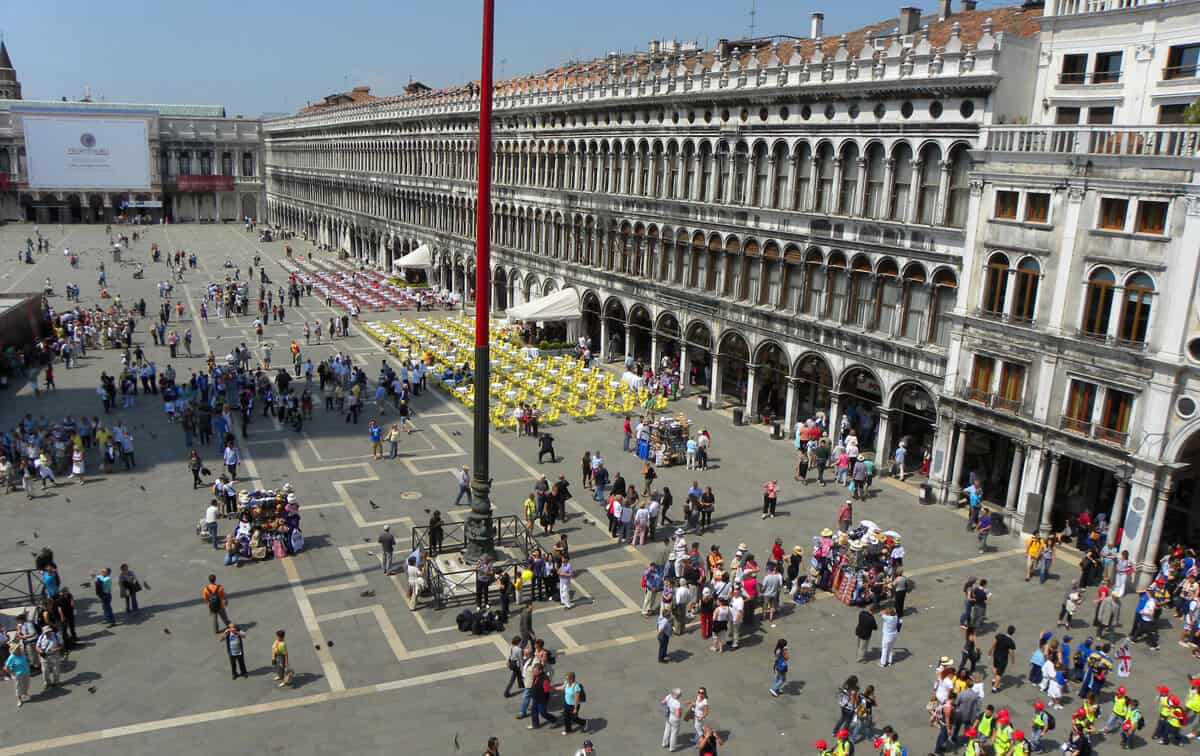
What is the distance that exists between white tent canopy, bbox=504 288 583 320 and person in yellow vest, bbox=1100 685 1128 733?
37186 millimetres

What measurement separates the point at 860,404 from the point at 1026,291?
32.6 ft

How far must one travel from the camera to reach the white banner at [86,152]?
130m

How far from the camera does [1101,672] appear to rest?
18.9 meters

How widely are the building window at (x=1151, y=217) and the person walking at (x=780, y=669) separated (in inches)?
623

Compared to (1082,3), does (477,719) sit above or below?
below

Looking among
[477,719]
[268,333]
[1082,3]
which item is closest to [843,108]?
[1082,3]

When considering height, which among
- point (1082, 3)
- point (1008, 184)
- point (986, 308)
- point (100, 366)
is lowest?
point (100, 366)

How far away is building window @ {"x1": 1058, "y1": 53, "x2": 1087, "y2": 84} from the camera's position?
1180 inches

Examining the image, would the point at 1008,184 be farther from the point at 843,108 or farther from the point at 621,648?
the point at 621,648

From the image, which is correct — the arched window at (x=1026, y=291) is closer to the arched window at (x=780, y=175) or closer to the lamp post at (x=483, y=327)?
the arched window at (x=780, y=175)

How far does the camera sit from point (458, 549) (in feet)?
83.8

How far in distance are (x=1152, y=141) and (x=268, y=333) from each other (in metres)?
49.8

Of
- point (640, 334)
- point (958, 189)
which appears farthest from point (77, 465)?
point (958, 189)

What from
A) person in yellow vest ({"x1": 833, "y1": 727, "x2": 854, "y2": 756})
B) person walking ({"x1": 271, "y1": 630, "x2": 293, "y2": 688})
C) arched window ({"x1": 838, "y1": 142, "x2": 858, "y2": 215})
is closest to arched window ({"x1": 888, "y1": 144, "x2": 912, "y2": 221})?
arched window ({"x1": 838, "y1": 142, "x2": 858, "y2": 215})
